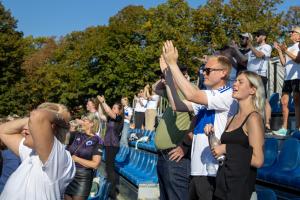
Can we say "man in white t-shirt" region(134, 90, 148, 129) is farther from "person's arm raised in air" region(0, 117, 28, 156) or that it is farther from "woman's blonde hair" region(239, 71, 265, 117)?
"woman's blonde hair" region(239, 71, 265, 117)

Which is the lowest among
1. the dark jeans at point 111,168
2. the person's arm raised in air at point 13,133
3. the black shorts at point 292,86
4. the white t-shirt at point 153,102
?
the dark jeans at point 111,168

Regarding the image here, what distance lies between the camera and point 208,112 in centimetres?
343

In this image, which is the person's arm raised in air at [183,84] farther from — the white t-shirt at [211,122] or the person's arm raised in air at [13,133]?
the person's arm raised in air at [13,133]

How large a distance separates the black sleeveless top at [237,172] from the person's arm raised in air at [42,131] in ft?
3.71

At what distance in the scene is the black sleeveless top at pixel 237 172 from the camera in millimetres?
2908

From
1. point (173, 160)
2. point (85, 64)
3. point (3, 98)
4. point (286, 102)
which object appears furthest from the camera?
point (85, 64)

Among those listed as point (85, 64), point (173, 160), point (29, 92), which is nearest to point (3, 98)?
point (29, 92)

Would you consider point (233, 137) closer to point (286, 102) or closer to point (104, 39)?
point (286, 102)

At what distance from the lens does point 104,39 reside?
41.6 meters

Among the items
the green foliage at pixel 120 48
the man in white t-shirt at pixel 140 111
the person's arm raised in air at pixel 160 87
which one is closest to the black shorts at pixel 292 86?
the person's arm raised in air at pixel 160 87

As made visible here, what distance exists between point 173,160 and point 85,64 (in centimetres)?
3971

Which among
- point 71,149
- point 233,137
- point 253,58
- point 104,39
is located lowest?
point 71,149

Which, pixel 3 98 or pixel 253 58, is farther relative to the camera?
pixel 3 98

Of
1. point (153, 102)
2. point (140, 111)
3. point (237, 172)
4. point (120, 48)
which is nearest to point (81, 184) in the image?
point (237, 172)
